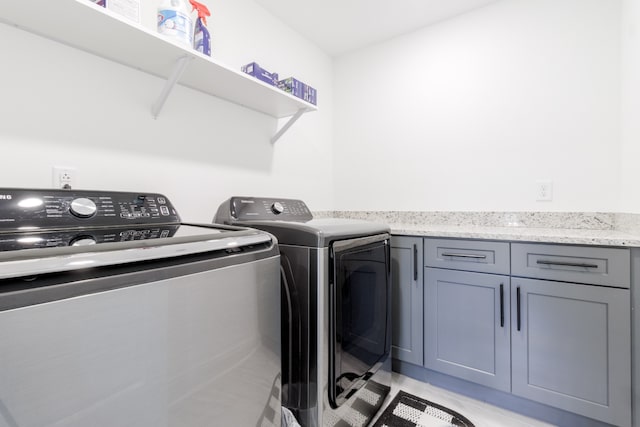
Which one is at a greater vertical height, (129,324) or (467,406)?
(129,324)

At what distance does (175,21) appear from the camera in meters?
1.21

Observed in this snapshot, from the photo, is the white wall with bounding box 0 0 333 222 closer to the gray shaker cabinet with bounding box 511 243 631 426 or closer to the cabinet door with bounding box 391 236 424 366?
the cabinet door with bounding box 391 236 424 366

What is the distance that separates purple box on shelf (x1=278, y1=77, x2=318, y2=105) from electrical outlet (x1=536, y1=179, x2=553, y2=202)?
1.56 metres

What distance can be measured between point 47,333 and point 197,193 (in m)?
1.18

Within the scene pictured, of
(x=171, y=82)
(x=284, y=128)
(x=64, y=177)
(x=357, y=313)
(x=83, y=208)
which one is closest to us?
(x=83, y=208)

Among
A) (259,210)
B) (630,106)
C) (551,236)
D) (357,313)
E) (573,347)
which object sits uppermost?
(630,106)

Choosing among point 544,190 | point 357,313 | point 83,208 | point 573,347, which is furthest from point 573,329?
point 83,208

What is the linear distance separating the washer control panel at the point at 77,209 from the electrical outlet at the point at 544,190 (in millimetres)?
2120

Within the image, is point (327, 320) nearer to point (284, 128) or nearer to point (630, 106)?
point (284, 128)

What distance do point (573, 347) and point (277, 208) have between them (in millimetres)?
1642

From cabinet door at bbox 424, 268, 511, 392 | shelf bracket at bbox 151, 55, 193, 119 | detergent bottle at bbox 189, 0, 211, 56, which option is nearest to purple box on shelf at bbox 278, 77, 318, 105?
detergent bottle at bbox 189, 0, 211, 56

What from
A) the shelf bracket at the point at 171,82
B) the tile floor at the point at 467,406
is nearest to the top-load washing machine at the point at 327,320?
the tile floor at the point at 467,406

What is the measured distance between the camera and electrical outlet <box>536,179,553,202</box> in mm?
1885

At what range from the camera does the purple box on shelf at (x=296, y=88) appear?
184 centimetres
